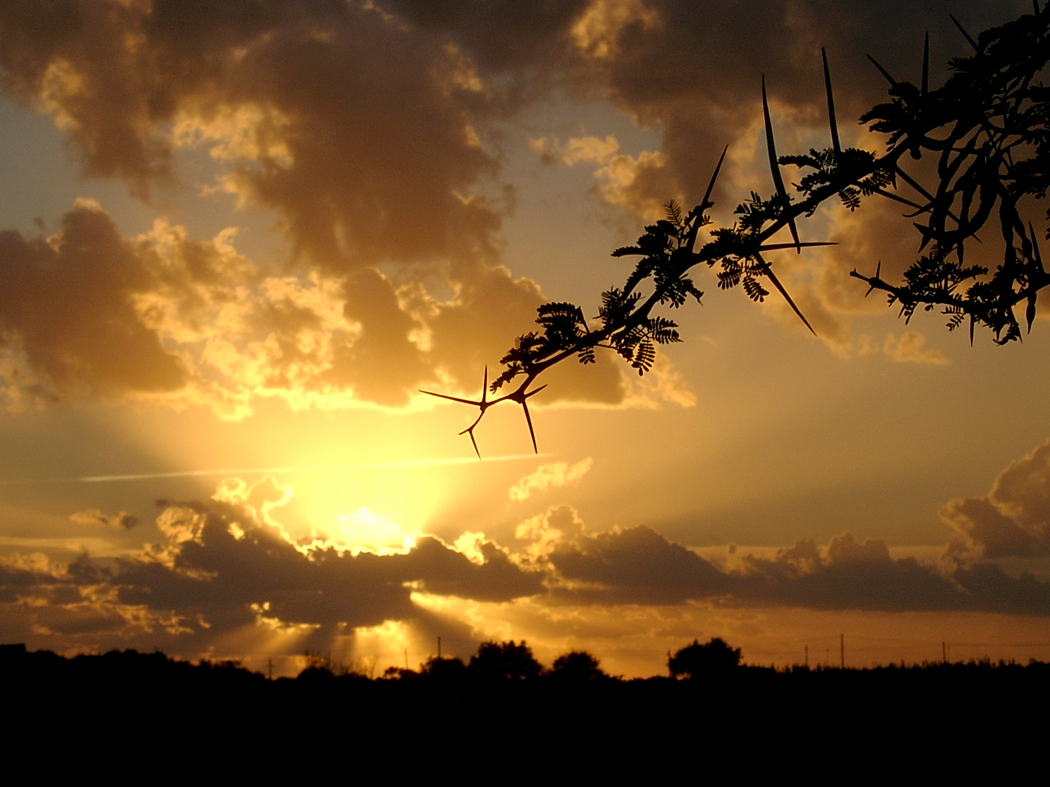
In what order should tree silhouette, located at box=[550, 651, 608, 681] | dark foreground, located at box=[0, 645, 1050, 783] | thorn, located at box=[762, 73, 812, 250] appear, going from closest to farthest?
thorn, located at box=[762, 73, 812, 250] → dark foreground, located at box=[0, 645, 1050, 783] → tree silhouette, located at box=[550, 651, 608, 681]

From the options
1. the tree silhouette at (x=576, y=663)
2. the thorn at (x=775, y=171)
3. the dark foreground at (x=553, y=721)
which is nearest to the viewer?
the thorn at (x=775, y=171)

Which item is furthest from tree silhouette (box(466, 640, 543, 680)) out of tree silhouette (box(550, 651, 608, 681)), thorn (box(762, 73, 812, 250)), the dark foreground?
thorn (box(762, 73, 812, 250))

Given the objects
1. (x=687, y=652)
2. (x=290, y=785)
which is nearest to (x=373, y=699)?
(x=290, y=785)

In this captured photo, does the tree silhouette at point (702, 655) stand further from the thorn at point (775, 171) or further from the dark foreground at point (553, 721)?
the thorn at point (775, 171)

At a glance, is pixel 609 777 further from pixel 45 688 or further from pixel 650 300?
pixel 45 688

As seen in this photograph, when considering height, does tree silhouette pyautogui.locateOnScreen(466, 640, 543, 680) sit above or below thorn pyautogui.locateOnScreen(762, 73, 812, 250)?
below

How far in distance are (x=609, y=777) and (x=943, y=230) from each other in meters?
6.89

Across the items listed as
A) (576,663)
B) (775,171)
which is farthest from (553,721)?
(576,663)

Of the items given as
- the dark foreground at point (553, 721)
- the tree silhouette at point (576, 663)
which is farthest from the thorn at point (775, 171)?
the tree silhouette at point (576, 663)

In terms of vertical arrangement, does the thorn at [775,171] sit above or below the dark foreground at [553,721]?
above

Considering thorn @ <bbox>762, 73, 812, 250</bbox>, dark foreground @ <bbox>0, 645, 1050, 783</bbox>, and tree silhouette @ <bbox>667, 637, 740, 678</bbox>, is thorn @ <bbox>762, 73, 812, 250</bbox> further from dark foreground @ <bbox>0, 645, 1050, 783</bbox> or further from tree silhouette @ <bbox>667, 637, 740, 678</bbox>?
tree silhouette @ <bbox>667, 637, 740, 678</bbox>

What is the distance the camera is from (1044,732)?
36.6 ft

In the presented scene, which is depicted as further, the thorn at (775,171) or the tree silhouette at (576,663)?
the tree silhouette at (576,663)

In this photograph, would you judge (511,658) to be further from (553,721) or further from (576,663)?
(553,721)
